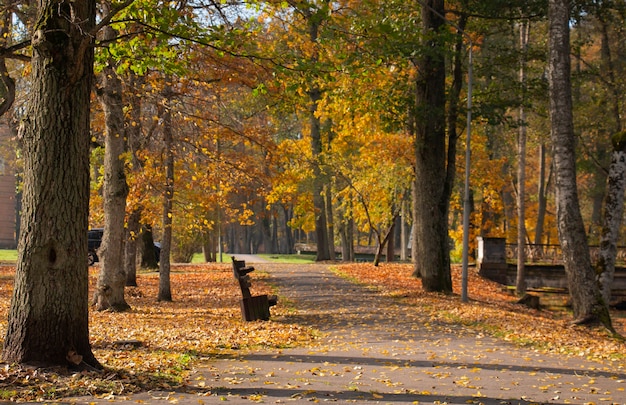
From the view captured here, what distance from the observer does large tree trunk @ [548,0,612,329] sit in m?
17.4

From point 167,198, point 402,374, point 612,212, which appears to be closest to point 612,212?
point 612,212

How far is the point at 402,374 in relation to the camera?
10078 mm

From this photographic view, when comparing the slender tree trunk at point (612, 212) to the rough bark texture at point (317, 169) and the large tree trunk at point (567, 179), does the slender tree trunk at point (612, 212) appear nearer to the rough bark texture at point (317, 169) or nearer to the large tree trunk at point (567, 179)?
the large tree trunk at point (567, 179)

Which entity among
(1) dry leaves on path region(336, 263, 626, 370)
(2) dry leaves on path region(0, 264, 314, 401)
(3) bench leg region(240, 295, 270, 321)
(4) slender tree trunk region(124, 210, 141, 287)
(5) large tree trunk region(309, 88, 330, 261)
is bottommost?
(1) dry leaves on path region(336, 263, 626, 370)

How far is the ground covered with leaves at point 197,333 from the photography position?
330 inches

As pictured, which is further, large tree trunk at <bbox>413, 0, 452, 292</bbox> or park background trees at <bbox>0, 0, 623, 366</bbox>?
large tree trunk at <bbox>413, 0, 452, 292</bbox>

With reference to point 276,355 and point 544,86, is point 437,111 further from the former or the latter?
point 276,355

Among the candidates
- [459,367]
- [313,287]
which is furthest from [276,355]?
[313,287]

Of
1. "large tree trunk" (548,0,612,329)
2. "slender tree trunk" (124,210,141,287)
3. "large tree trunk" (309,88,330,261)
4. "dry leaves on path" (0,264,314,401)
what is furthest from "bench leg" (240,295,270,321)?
"large tree trunk" (309,88,330,261)

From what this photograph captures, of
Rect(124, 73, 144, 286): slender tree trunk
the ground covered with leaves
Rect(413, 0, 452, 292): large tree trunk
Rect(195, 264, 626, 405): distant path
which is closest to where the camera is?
the ground covered with leaves

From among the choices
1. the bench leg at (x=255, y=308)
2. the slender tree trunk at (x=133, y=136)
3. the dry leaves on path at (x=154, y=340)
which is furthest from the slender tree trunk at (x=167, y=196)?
the bench leg at (x=255, y=308)

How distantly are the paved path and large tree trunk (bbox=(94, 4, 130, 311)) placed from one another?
4950 millimetres

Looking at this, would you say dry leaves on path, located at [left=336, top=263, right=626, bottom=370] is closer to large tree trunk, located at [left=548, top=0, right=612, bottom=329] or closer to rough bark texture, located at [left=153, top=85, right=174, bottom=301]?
large tree trunk, located at [left=548, top=0, right=612, bottom=329]

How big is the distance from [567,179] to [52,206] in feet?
38.8
